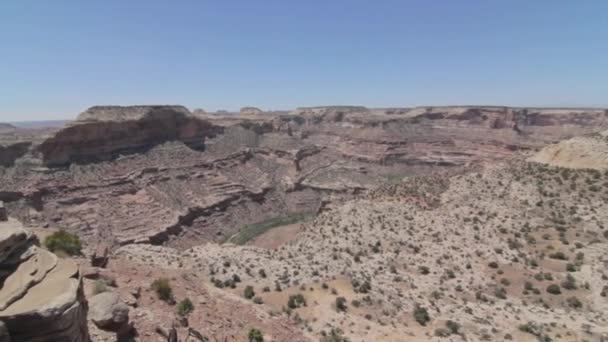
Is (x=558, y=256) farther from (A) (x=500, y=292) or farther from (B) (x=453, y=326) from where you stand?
(B) (x=453, y=326)

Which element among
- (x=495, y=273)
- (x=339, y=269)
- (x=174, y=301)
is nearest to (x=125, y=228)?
(x=339, y=269)

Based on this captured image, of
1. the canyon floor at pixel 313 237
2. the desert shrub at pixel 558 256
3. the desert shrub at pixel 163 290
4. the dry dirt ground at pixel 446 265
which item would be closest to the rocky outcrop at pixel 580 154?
the canyon floor at pixel 313 237

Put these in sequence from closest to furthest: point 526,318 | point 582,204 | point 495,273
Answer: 1. point 526,318
2. point 495,273
3. point 582,204

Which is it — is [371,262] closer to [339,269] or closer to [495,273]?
[339,269]

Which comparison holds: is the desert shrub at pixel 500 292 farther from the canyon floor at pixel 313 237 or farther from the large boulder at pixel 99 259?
the large boulder at pixel 99 259

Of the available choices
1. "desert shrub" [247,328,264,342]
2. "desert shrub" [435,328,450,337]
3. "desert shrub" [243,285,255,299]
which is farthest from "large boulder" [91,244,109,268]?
"desert shrub" [435,328,450,337]

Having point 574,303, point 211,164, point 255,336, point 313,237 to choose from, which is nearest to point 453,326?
point 574,303
